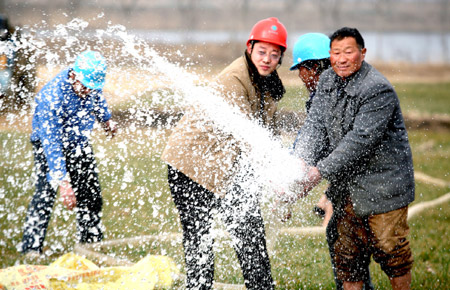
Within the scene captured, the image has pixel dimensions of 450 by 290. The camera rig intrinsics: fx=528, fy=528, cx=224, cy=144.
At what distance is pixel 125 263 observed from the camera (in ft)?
14.6

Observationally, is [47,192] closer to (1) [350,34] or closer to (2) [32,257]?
(2) [32,257]

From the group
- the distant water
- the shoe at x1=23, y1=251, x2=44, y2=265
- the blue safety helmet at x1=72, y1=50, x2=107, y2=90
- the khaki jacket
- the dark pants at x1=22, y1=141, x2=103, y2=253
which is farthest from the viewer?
the distant water

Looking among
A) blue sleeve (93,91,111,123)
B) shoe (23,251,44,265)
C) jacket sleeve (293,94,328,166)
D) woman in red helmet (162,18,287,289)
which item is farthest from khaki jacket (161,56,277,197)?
shoe (23,251,44,265)

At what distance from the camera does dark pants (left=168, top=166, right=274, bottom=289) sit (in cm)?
347

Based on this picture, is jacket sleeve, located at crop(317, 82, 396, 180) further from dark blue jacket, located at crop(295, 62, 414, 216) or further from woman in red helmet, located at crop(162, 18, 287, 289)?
woman in red helmet, located at crop(162, 18, 287, 289)

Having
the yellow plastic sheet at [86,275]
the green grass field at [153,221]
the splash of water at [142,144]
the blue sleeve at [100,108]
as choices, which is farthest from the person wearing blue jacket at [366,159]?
the blue sleeve at [100,108]

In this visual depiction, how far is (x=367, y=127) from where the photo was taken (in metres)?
3.09

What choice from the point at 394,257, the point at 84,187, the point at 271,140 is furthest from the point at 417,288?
the point at 84,187

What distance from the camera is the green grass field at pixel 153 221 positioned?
4285 millimetres

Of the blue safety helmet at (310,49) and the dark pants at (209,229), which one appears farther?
the blue safety helmet at (310,49)

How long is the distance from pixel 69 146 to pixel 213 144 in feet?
5.48

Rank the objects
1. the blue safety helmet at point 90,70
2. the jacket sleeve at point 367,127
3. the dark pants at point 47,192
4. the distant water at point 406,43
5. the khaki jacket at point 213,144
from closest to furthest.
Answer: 1. the jacket sleeve at point 367,127
2. the khaki jacket at point 213,144
3. the blue safety helmet at point 90,70
4. the dark pants at point 47,192
5. the distant water at point 406,43

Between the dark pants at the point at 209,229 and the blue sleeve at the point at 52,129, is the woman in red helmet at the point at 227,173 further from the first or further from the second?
the blue sleeve at the point at 52,129

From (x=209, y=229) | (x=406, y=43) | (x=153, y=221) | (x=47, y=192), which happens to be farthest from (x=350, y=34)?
(x=406, y=43)
